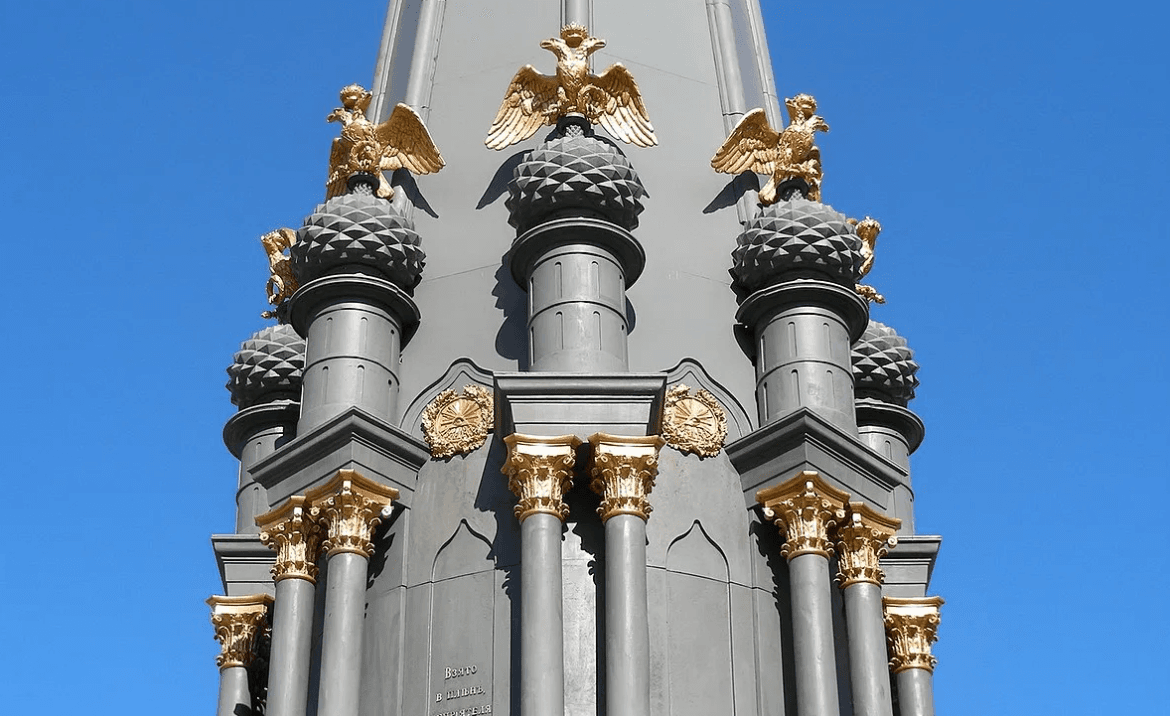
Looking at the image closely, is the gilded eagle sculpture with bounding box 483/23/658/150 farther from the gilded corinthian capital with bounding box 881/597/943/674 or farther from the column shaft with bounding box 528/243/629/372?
the gilded corinthian capital with bounding box 881/597/943/674

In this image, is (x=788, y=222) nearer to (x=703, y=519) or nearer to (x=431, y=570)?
(x=703, y=519)

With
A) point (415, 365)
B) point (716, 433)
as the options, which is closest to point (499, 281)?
point (415, 365)

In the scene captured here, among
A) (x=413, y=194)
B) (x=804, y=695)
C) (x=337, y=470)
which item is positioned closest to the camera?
(x=804, y=695)

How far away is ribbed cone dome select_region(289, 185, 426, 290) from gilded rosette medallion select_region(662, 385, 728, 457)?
3.96m

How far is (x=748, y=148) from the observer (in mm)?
26891

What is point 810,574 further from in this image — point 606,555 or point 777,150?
point 777,150

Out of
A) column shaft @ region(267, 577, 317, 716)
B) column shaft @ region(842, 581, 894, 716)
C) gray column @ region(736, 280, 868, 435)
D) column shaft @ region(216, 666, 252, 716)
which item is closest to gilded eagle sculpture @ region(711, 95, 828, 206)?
gray column @ region(736, 280, 868, 435)

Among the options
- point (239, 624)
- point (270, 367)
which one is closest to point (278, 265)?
point (270, 367)

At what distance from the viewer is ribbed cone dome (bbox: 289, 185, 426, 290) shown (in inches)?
977

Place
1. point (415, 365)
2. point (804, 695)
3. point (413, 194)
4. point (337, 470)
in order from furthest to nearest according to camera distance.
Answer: point (413, 194) < point (415, 365) < point (337, 470) < point (804, 695)

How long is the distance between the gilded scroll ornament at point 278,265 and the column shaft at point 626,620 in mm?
8147

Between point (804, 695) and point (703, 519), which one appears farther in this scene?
point (703, 519)

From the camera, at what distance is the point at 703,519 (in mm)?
23312

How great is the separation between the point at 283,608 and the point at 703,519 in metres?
5.12
